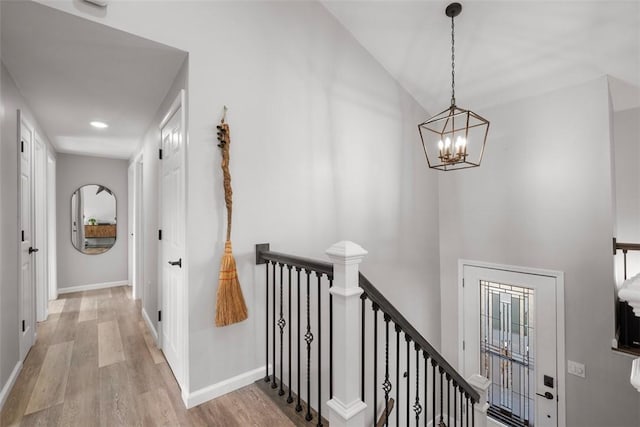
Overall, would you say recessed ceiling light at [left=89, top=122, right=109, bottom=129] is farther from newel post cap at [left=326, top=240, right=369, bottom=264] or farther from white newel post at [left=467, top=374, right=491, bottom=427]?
white newel post at [left=467, top=374, right=491, bottom=427]

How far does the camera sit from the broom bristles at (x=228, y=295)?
191 centimetres

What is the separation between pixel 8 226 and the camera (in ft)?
7.04

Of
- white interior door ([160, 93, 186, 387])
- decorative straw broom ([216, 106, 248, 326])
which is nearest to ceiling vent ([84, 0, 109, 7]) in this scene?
white interior door ([160, 93, 186, 387])

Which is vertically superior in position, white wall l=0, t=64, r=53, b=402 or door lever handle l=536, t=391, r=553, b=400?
white wall l=0, t=64, r=53, b=402

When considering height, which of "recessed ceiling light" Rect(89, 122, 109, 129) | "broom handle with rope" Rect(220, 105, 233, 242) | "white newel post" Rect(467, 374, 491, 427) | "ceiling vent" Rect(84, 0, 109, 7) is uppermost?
"ceiling vent" Rect(84, 0, 109, 7)

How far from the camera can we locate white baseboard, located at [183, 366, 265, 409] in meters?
1.88

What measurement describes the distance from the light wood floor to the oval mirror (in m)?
2.21

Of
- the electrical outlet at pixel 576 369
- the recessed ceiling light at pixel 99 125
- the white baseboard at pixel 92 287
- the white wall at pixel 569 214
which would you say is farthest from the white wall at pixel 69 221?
the electrical outlet at pixel 576 369

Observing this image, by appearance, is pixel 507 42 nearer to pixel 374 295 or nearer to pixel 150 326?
pixel 374 295

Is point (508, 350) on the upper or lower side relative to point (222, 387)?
lower

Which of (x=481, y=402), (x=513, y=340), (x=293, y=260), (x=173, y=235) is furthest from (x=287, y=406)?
(x=513, y=340)

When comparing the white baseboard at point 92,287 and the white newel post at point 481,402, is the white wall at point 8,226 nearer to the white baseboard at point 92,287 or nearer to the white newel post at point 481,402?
the white baseboard at point 92,287

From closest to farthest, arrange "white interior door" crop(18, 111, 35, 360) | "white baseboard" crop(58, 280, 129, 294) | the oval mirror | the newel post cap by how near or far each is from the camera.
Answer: the newel post cap, "white interior door" crop(18, 111, 35, 360), "white baseboard" crop(58, 280, 129, 294), the oval mirror

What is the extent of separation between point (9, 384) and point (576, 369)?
4775mm
